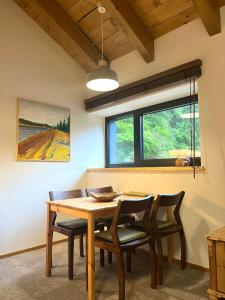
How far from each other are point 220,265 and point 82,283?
1.21 metres

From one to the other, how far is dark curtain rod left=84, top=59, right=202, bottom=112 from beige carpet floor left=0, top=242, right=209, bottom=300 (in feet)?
6.54

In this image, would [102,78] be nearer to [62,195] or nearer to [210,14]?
[210,14]

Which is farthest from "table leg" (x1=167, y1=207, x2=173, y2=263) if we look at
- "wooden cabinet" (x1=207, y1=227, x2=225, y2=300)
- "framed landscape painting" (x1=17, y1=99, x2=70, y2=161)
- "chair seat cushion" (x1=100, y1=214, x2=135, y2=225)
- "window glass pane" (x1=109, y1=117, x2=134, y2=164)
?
"framed landscape painting" (x1=17, y1=99, x2=70, y2=161)

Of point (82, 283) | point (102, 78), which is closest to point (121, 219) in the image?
point (82, 283)

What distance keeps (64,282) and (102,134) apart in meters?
2.40

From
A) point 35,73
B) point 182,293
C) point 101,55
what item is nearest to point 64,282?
point 182,293

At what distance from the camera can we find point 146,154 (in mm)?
3498

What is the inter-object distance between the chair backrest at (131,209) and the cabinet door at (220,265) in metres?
0.62

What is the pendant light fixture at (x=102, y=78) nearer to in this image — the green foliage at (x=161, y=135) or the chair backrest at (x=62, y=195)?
the green foliage at (x=161, y=135)

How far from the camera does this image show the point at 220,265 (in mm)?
1741

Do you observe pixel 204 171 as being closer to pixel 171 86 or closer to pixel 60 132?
pixel 171 86

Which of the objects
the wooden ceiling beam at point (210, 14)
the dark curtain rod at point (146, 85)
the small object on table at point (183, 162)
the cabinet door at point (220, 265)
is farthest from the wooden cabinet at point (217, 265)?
the wooden ceiling beam at point (210, 14)

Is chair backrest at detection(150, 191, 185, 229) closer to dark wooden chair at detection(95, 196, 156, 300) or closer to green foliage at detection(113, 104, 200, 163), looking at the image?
dark wooden chair at detection(95, 196, 156, 300)

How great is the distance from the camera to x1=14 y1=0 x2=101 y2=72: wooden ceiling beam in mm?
3107
